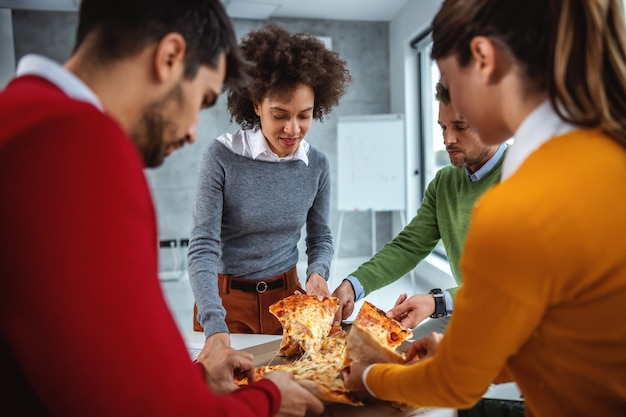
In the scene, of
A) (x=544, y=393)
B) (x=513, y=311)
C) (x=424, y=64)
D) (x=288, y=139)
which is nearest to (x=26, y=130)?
(x=513, y=311)

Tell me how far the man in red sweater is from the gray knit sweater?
1.03 m

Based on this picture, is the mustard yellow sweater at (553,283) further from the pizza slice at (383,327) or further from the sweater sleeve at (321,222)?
the sweater sleeve at (321,222)

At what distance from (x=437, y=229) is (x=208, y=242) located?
2.99 feet

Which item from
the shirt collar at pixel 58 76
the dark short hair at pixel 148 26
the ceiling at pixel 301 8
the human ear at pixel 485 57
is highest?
the ceiling at pixel 301 8

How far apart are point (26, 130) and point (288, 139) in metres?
1.38

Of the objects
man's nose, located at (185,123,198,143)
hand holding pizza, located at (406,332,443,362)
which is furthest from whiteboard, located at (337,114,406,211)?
man's nose, located at (185,123,198,143)

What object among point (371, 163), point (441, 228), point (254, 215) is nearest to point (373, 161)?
point (371, 163)

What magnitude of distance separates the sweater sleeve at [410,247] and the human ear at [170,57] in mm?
1324

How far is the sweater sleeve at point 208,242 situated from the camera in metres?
1.59

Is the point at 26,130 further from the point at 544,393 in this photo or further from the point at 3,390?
the point at 544,393

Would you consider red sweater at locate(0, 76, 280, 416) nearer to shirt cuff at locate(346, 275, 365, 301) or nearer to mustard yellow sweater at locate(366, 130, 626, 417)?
mustard yellow sweater at locate(366, 130, 626, 417)

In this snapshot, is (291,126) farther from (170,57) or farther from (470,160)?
(170,57)

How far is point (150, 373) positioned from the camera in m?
0.61

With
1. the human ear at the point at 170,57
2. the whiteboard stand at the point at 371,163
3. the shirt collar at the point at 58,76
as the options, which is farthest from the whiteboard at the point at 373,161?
the shirt collar at the point at 58,76
